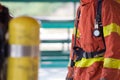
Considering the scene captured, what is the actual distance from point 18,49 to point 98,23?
1.95 meters

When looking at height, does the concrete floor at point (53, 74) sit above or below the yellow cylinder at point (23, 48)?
below

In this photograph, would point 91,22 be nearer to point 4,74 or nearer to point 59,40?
point 4,74

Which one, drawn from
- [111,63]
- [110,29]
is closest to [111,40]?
[110,29]

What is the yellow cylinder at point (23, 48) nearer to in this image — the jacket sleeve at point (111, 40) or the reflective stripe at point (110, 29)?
the jacket sleeve at point (111, 40)

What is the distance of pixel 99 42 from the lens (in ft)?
10.1

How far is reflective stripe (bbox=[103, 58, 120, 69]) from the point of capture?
289cm

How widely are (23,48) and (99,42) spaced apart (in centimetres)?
195

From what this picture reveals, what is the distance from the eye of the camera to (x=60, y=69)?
732 centimetres

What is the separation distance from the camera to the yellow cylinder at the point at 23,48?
1.18 metres

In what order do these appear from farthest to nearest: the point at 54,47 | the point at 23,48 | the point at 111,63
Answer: the point at 54,47 < the point at 111,63 < the point at 23,48

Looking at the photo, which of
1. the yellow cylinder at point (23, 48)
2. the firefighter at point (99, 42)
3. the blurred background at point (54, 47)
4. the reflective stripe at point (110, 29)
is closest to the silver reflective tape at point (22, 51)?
the yellow cylinder at point (23, 48)

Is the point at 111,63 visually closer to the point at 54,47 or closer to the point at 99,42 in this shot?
the point at 99,42

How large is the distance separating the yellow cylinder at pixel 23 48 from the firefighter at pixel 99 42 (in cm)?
175

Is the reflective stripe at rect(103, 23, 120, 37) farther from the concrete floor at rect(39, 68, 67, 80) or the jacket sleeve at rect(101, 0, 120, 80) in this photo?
the concrete floor at rect(39, 68, 67, 80)
